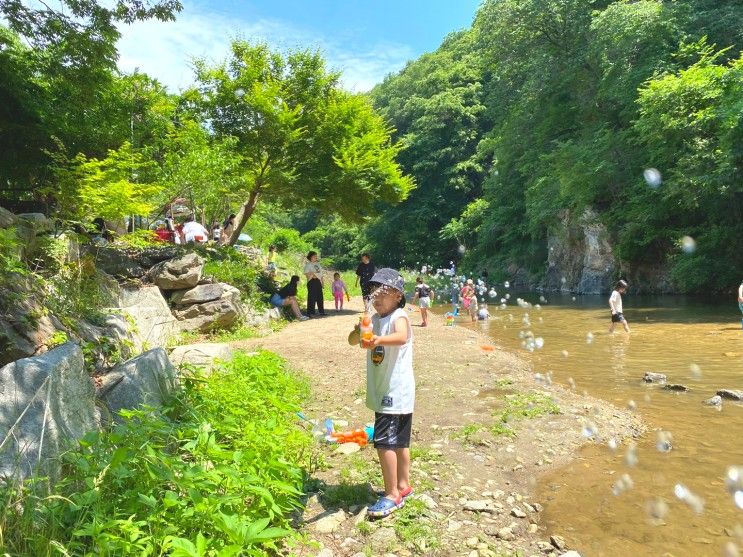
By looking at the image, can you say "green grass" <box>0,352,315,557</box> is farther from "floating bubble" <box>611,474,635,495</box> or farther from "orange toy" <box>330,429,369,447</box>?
"floating bubble" <box>611,474,635,495</box>

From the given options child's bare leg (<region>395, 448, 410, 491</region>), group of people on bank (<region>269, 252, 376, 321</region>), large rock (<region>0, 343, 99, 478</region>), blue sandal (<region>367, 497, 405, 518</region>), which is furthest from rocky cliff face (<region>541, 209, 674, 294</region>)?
large rock (<region>0, 343, 99, 478</region>)

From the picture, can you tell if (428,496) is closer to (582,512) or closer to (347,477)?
(347,477)

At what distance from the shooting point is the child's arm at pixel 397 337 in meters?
3.83

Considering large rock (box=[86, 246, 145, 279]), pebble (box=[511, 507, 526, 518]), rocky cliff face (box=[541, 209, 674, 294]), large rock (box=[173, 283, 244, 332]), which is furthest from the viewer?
rocky cliff face (box=[541, 209, 674, 294])

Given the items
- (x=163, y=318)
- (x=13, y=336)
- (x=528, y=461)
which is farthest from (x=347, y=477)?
(x=163, y=318)

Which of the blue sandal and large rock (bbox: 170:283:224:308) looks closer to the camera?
the blue sandal

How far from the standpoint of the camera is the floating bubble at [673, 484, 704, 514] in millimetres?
4164

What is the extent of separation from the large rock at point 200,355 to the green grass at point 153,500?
264 centimetres

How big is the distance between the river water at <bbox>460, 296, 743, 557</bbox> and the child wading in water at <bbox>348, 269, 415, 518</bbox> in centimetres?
123

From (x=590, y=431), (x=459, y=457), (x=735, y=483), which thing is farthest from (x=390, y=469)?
(x=735, y=483)

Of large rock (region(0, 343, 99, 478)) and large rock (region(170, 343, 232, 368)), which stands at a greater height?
large rock (region(0, 343, 99, 478))

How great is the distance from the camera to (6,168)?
10703 mm

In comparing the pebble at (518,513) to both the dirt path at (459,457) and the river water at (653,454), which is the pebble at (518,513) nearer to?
the dirt path at (459,457)

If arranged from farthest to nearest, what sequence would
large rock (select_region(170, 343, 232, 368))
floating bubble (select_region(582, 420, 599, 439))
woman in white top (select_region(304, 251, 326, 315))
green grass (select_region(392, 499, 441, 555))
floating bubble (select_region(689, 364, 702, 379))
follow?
woman in white top (select_region(304, 251, 326, 315)) → floating bubble (select_region(689, 364, 702, 379)) → large rock (select_region(170, 343, 232, 368)) → floating bubble (select_region(582, 420, 599, 439)) → green grass (select_region(392, 499, 441, 555))
